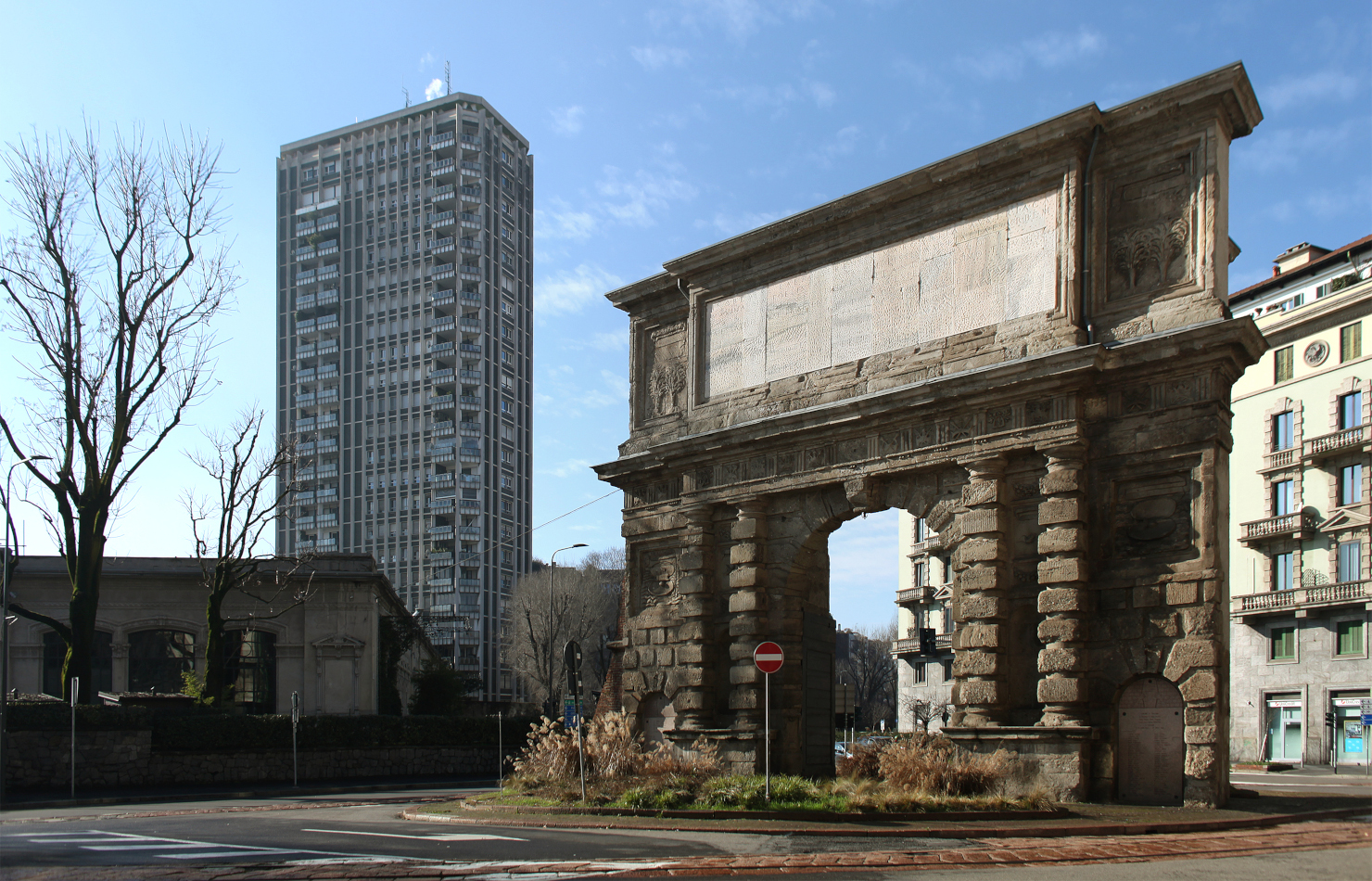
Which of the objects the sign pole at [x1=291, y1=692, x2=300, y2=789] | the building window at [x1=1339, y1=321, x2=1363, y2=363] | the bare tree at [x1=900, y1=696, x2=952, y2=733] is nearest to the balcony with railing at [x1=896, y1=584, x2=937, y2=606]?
the bare tree at [x1=900, y1=696, x2=952, y2=733]

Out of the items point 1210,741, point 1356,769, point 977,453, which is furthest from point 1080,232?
point 1356,769

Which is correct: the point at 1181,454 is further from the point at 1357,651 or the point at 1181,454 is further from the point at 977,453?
the point at 1357,651

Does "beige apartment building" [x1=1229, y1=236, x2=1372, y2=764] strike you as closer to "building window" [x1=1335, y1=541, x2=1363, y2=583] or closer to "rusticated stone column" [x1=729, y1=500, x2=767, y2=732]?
"building window" [x1=1335, y1=541, x2=1363, y2=583]

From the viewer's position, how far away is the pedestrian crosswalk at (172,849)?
36.1 ft

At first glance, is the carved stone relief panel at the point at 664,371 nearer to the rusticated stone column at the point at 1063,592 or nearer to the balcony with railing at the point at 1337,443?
the rusticated stone column at the point at 1063,592

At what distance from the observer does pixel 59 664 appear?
39094mm

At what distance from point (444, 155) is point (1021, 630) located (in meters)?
80.6

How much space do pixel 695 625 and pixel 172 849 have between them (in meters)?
12.8

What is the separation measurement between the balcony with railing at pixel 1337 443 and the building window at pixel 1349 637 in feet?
20.0

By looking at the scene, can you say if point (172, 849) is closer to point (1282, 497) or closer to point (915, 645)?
point (1282, 497)

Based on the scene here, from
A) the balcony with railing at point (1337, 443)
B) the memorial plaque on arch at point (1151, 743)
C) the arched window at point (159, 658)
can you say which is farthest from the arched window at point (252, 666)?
the balcony with railing at point (1337, 443)

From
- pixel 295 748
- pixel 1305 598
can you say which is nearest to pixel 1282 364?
pixel 1305 598

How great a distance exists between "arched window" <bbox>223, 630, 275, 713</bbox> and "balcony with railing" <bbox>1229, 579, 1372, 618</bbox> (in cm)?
3638

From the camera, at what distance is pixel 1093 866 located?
10.2 metres
